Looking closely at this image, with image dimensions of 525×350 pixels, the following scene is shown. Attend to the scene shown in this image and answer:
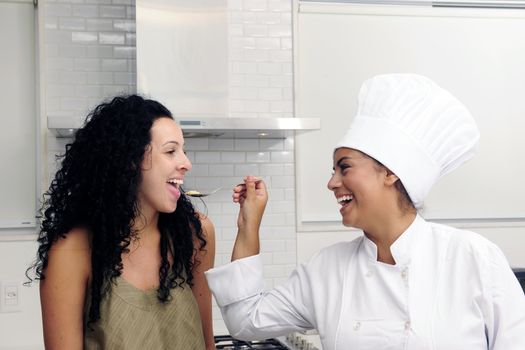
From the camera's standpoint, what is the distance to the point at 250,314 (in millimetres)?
1939

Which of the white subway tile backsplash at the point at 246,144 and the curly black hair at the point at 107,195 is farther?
the white subway tile backsplash at the point at 246,144

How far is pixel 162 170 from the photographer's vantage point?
6.36ft

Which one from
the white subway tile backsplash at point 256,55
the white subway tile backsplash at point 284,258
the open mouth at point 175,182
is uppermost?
the white subway tile backsplash at point 256,55

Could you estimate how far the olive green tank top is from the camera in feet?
6.05

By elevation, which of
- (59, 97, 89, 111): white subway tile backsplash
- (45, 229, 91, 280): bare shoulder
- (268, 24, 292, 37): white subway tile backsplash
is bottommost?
(45, 229, 91, 280): bare shoulder

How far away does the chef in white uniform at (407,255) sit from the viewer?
169 cm

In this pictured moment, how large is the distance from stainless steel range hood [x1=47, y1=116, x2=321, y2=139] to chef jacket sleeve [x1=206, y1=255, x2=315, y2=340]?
1.35m

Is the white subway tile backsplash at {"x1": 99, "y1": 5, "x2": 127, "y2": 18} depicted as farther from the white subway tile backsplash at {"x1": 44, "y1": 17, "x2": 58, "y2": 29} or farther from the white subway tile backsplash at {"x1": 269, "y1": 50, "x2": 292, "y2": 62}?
the white subway tile backsplash at {"x1": 269, "y1": 50, "x2": 292, "y2": 62}

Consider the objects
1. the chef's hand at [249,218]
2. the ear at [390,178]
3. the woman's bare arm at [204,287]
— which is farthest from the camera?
the woman's bare arm at [204,287]

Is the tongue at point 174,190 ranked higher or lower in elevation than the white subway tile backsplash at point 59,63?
lower

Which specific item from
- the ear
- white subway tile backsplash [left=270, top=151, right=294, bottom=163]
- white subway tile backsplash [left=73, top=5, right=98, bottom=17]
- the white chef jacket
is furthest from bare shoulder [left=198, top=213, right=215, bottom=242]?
white subway tile backsplash [left=73, top=5, right=98, bottom=17]

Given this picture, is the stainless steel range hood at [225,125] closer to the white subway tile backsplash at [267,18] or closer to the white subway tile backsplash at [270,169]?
the white subway tile backsplash at [270,169]

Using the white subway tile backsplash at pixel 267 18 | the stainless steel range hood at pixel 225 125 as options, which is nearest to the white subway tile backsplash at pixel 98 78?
the stainless steel range hood at pixel 225 125

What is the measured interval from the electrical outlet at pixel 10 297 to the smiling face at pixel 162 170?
6.28ft
